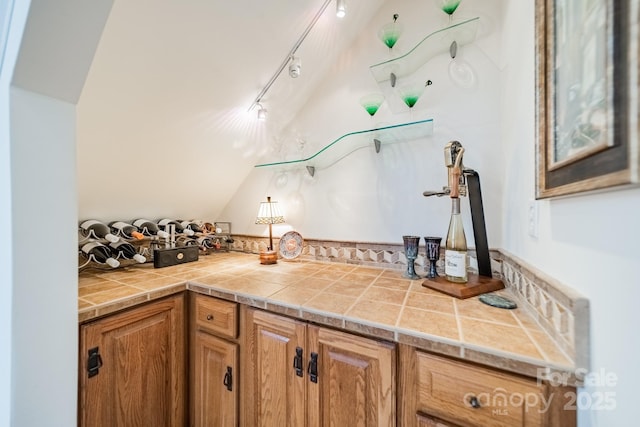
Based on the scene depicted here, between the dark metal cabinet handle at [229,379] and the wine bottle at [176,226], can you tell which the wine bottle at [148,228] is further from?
the dark metal cabinet handle at [229,379]

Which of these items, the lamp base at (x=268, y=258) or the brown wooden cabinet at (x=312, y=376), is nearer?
the brown wooden cabinet at (x=312, y=376)

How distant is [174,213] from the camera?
6.02 feet

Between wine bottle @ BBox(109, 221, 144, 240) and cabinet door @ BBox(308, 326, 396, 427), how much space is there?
4.22 ft

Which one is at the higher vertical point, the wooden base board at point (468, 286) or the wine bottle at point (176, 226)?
the wine bottle at point (176, 226)

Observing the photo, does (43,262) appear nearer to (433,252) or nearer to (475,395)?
(475,395)

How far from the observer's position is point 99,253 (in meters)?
1.35

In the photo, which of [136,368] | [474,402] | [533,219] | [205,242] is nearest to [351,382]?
[474,402]

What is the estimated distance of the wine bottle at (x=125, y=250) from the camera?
54.7 inches

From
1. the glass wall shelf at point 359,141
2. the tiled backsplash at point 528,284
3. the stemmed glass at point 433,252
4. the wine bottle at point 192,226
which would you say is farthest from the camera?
the wine bottle at point 192,226

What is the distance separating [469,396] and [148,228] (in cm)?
185

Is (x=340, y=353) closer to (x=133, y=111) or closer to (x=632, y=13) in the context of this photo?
(x=632, y=13)

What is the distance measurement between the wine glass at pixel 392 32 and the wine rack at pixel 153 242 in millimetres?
1790

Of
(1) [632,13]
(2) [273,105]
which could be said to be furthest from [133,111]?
(1) [632,13]

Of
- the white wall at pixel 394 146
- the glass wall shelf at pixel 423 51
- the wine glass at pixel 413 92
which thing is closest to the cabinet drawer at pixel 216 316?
the white wall at pixel 394 146
